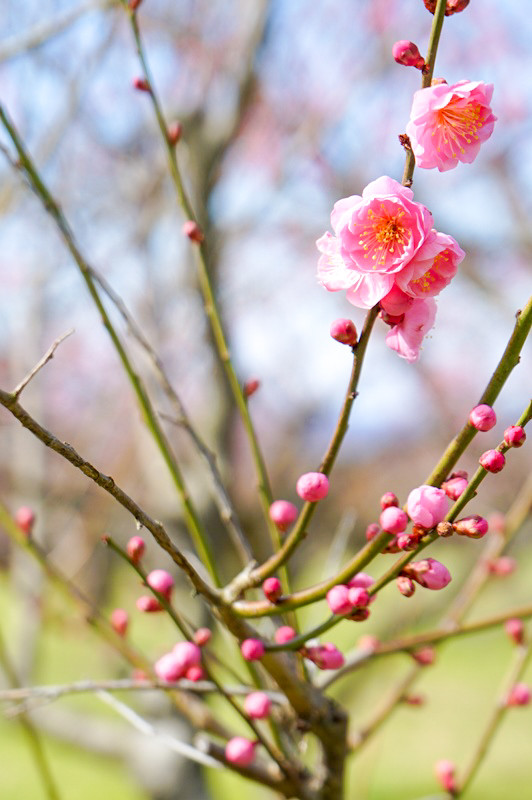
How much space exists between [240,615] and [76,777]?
4538 millimetres

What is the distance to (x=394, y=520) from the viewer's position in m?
0.47

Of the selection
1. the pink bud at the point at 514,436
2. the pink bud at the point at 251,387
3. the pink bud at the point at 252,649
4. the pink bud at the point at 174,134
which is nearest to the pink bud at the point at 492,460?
the pink bud at the point at 514,436

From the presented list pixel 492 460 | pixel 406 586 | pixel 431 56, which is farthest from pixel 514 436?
pixel 431 56

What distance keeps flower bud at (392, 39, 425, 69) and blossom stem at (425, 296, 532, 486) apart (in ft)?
0.61

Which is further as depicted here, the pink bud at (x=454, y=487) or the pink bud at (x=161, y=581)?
the pink bud at (x=161, y=581)

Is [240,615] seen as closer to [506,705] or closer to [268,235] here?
[506,705]

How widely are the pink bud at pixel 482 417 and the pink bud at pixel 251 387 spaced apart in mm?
324

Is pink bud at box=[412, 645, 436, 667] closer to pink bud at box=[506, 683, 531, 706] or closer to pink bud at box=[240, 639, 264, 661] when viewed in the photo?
pink bud at box=[506, 683, 531, 706]

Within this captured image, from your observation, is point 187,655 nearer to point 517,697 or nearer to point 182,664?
point 182,664

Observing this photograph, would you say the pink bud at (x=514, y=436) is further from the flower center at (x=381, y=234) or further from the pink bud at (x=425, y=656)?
the pink bud at (x=425, y=656)

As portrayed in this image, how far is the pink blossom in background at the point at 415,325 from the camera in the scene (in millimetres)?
499

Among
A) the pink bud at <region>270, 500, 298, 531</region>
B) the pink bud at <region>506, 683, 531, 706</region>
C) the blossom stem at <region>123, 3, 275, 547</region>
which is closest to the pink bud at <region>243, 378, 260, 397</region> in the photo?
the blossom stem at <region>123, 3, 275, 547</region>

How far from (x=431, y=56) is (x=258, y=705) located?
518 mm

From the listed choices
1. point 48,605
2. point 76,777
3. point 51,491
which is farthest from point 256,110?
→ point 76,777
